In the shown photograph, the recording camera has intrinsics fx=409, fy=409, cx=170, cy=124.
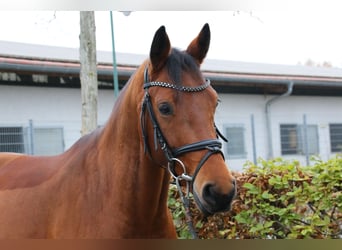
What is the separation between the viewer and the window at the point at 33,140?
149 inches

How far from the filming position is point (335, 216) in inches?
88.4

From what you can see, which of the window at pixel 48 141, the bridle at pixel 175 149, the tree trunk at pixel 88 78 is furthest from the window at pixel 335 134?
the bridle at pixel 175 149

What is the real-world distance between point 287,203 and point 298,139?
3.73 m

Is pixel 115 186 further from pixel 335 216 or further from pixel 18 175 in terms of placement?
pixel 335 216

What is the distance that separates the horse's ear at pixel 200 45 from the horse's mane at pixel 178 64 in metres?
0.05

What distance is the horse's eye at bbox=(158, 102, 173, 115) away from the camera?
4.55ft

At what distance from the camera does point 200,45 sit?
154cm

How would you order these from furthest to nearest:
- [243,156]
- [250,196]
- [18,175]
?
[243,156]
[250,196]
[18,175]

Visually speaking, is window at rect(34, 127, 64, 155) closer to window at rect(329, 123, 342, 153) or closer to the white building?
the white building

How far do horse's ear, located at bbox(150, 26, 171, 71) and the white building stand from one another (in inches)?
76.5

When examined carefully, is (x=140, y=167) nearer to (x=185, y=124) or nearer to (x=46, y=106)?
(x=185, y=124)

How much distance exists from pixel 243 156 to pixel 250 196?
2792mm

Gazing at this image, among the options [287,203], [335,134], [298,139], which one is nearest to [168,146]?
[287,203]

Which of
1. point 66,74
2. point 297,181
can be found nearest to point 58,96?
point 66,74
